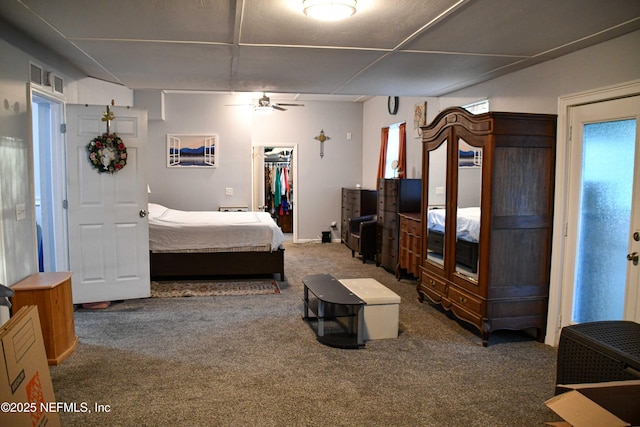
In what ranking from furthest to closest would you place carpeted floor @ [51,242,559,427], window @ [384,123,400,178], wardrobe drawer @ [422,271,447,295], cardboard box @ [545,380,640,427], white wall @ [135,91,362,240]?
white wall @ [135,91,362,240] → window @ [384,123,400,178] → wardrobe drawer @ [422,271,447,295] → carpeted floor @ [51,242,559,427] → cardboard box @ [545,380,640,427]

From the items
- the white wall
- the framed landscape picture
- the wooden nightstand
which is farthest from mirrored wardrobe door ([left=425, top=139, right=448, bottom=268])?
the framed landscape picture

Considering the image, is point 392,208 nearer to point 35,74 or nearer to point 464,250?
point 464,250

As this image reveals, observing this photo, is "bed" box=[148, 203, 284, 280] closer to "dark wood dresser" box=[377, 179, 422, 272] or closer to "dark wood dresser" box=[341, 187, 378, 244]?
"dark wood dresser" box=[377, 179, 422, 272]

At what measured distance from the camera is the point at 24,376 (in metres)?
1.79

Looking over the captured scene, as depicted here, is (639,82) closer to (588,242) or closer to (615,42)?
(615,42)

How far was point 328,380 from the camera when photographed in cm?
301

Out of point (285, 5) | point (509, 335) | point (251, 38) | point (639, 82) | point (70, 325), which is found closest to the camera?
point (285, 5)

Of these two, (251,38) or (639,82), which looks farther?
(251,38)

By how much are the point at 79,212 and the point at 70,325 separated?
55.6 inches

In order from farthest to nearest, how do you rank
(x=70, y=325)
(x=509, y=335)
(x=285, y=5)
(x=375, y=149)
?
(x=375, y=149) → (x=509, y=335) → (x=70, y=325) → (x=285, y=5)

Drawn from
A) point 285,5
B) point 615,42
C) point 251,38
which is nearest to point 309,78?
point 251,38

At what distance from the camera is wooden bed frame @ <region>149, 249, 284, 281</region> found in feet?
18.3

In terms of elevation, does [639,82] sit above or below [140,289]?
above

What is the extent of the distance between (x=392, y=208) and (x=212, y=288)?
8.44ft
